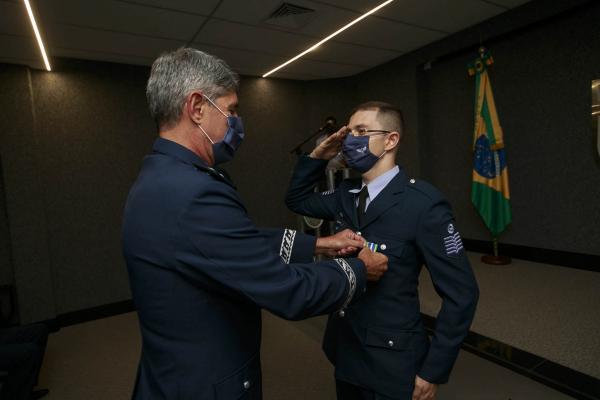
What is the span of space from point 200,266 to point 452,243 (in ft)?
2.42

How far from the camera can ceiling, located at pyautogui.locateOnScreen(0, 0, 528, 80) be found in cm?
254

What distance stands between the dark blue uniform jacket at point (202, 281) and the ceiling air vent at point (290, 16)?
2.27 meters

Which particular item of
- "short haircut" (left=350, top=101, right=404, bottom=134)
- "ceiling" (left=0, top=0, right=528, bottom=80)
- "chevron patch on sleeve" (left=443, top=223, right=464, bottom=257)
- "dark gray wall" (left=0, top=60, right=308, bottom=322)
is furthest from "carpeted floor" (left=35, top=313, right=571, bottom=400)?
"ceiling" (left=0, top=0, right=528, bottom=80)

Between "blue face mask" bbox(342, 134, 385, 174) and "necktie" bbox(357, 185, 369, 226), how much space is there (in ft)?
0.29

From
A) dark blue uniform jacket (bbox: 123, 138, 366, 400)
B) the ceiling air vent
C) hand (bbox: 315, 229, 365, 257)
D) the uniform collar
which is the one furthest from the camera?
the ceiling air vent

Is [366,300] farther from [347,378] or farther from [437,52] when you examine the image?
[437,52]

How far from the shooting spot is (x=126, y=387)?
240cm

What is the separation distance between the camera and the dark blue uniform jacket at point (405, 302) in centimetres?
103

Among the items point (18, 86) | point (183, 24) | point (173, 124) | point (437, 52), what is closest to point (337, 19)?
point (183, 24)

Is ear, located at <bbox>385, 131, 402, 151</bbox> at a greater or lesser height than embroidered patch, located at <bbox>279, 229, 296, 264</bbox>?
greater

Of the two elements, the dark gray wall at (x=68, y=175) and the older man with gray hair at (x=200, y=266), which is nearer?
the older man with gray hair at (x=200, y=266)

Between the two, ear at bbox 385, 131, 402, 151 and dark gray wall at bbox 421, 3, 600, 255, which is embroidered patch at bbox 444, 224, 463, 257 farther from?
dark gray wall at bbox 421, 3, 600, 255

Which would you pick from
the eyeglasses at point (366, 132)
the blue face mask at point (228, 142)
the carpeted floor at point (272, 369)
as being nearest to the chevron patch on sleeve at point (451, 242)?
the eyeglasses at point (366, 132)

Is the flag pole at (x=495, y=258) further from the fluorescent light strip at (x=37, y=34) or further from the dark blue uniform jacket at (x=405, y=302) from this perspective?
the fluorescent light strip at (x=37, y=34)
